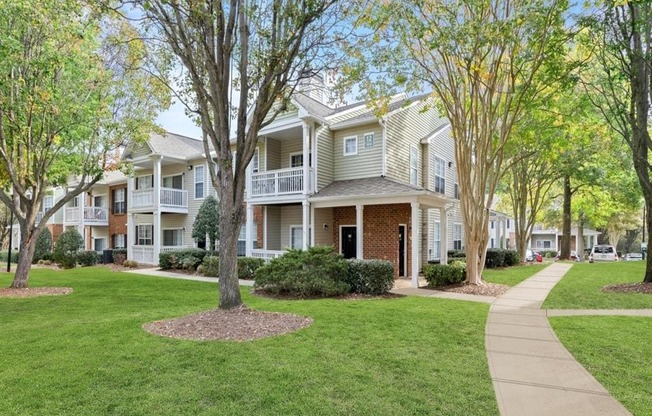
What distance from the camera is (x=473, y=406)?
12.7 feet

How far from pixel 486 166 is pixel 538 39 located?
3.83 meters

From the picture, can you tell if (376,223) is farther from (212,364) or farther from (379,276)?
(212,364)

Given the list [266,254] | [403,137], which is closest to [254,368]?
[266,254]

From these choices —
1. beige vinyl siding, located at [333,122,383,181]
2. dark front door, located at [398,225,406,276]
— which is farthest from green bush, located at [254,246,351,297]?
beige vinyl siding, located at [333,122,383,181]

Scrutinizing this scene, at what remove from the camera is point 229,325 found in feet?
22.2

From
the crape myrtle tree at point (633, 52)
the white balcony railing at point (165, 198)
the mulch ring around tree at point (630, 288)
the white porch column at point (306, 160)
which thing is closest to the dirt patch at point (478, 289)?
the mulch ring around tree at point (630, 288)

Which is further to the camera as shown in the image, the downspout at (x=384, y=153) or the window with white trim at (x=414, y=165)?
the window with white trim at (x=414, y=165)

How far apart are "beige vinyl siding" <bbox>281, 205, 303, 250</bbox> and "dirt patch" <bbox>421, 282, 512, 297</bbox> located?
24.4ft

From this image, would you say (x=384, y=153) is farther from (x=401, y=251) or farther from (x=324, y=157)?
(x=401, y=251)

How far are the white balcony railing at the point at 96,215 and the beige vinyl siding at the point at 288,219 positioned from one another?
1738 centimetres

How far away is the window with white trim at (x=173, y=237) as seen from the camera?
23819 mm

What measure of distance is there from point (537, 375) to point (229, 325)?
4654 mm

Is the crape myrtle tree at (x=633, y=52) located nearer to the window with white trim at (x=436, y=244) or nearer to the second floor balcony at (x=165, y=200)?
the window with white trim at (x=436, y=244)

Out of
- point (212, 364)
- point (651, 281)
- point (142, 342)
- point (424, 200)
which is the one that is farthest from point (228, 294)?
point (651, 281)
